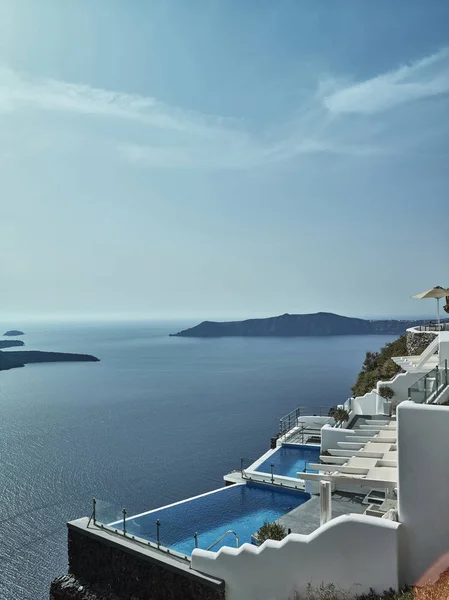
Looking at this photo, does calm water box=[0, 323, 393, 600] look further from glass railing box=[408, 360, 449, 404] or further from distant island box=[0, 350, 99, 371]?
distant island box=[0, 350, 99, 371]

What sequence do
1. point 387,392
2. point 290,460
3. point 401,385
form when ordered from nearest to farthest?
point 387,392, point 401,385, point 290,460

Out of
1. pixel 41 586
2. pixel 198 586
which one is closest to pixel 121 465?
pixel 41 586

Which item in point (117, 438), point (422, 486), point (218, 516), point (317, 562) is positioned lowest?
point (117, 438)

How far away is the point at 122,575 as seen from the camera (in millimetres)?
12227

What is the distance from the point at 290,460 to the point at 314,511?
710 centimetres

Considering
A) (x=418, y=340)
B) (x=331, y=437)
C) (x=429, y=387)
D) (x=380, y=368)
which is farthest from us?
(x=380, y=368)

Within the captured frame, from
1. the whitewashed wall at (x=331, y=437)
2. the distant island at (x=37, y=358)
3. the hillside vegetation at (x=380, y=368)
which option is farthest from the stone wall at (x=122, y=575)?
the distant island at (x=37, y=358)

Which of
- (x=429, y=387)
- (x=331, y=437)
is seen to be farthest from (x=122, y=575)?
(x=429, y=387)

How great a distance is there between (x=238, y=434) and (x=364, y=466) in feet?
106

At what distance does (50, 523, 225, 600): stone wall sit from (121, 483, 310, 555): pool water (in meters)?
0.50

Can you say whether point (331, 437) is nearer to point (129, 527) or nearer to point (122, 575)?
point (129, 527)

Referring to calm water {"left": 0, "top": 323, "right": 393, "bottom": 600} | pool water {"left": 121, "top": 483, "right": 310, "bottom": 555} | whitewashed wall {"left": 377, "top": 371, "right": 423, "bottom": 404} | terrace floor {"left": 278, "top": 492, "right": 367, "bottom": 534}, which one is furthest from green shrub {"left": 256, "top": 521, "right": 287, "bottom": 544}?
calm water {"left": 0, "top": 323, "right": 393, "bottom": 600}

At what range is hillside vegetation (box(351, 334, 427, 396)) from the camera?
2397 cm

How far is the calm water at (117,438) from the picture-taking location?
23156 mm
